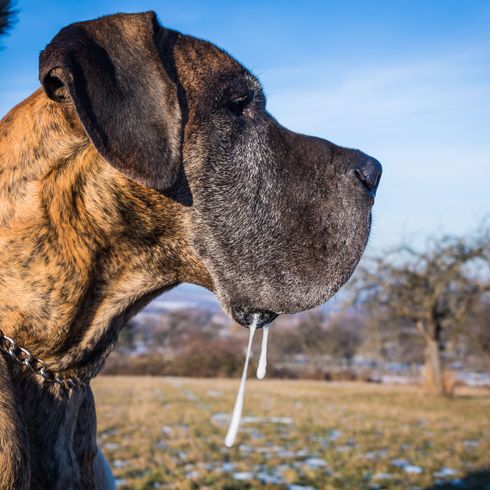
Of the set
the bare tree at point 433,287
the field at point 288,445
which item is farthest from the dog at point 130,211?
the bare tree at point 433,287

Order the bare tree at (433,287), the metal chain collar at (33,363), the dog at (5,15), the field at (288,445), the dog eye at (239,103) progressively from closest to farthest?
the metal chain collar at (33,363)
the dog eye at (239,103)
the dog at (5,15)
the field at (288,445)
the bare tree at (433,287)

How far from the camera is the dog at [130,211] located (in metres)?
1.80

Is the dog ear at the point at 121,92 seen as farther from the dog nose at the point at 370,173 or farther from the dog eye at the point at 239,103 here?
the dog nose at the point at 370,173

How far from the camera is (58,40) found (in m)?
1.78

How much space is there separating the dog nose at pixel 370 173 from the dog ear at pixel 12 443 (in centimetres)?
133

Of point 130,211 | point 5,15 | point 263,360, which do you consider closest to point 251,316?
point 263,360

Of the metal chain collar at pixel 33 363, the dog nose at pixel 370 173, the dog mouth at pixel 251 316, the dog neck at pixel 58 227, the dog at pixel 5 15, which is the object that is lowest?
the metal chain collar at pixel 33 363

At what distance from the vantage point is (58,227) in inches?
75.6

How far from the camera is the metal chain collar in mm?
1898

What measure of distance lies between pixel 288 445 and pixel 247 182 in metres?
7.85

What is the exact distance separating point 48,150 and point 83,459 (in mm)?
1046

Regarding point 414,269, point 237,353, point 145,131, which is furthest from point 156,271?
point 237,353

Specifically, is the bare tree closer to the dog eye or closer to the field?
the field

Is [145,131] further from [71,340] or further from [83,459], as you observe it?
[83,459]
